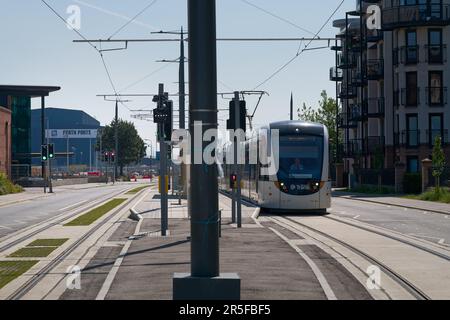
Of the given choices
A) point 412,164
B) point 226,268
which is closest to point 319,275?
point 226,268

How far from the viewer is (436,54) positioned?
57906 millimetres

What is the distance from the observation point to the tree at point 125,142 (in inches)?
5536

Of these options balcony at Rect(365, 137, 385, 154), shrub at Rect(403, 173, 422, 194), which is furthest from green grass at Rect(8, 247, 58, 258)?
balcony at Rect(365, 137, 385, 154)

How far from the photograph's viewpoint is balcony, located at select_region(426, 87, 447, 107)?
189 ft

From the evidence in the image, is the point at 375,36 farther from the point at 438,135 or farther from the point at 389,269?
the point at 389,269

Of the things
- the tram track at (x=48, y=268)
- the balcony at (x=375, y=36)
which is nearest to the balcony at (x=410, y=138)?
the balcony at (x=375, y=36)

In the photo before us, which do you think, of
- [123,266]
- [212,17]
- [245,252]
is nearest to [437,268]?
[245,252]

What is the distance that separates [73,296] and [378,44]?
2236 inches

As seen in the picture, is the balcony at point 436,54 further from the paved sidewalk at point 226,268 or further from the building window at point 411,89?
the paved sidewalk at point 226,268

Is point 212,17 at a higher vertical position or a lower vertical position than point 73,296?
higher

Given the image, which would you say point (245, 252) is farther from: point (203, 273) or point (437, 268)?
point (203, 273)

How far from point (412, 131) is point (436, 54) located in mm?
5700

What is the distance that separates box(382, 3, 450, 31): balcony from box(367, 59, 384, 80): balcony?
14.9 ft
